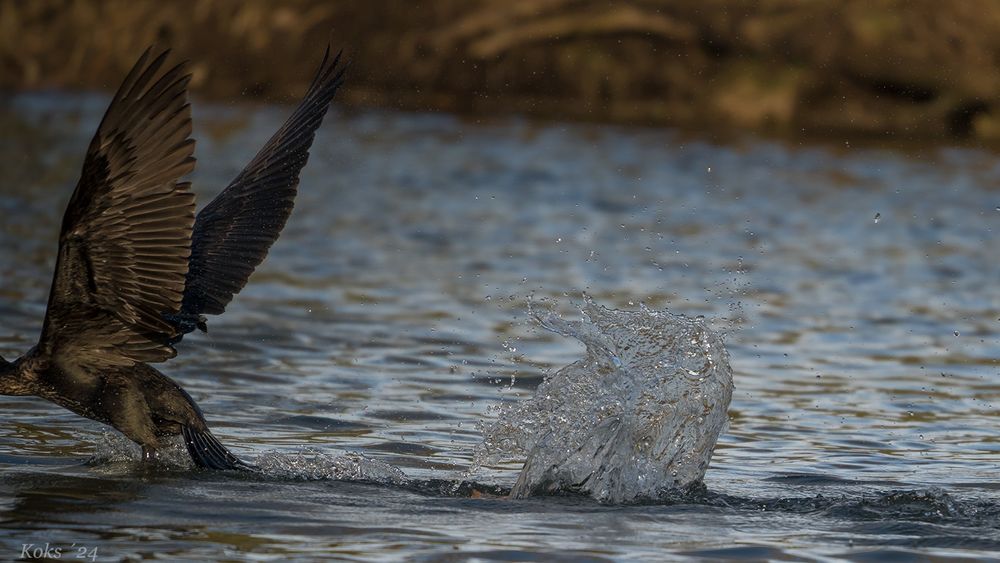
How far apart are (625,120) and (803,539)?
16.0m

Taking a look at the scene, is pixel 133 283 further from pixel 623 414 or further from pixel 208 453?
pixel 623 414

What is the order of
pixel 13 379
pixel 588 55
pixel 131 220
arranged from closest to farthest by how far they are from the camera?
pixel 131 220 → pixel 13 379 → pixel 588 55

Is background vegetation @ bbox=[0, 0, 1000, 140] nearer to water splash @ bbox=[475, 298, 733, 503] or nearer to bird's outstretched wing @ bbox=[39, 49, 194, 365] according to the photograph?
water splash @ bbox=[475, 298, 733, 503]

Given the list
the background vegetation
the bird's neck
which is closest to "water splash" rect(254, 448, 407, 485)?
the bird's neck

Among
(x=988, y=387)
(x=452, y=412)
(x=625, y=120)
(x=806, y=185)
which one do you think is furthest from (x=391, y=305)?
(x=625, y=120)

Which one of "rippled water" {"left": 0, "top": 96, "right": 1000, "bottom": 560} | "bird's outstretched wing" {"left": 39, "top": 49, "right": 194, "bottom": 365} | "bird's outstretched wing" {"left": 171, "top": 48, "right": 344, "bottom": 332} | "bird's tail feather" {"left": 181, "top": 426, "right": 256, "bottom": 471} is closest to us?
A: "rippled water" {"left": 0, "top": 96, "right": 1000, "bottom": 560}

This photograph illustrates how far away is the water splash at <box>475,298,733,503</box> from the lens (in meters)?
6.01

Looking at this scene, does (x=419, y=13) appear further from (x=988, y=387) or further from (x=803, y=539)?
(x=803, y=539)

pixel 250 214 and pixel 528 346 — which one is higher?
pixel 250 214

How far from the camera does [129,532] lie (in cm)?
514

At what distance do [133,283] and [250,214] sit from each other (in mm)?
1323

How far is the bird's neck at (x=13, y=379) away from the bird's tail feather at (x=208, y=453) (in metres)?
0.61

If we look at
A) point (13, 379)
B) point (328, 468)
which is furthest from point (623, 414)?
point (13, 379)

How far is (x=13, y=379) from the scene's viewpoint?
598 centimetres
